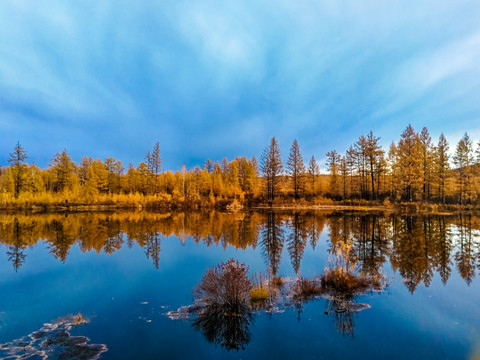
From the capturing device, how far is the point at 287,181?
60094mm

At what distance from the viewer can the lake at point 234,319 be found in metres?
5.69

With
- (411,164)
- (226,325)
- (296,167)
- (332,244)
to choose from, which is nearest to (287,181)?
(296,167)

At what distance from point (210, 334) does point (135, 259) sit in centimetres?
952

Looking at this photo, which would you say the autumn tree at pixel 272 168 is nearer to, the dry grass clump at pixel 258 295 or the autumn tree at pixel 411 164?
the autumn tree at pixel 411 164

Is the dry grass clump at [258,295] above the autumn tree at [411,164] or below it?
below

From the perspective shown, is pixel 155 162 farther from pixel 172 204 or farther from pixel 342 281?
pixel 342 281

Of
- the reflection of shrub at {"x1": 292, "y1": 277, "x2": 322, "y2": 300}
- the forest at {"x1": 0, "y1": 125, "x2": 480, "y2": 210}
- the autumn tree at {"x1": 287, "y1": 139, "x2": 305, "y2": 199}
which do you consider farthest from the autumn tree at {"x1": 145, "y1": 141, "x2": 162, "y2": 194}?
the reflection of shrub at {"x1": 292, "y1": 277, "x2": 322, "y2": 300}

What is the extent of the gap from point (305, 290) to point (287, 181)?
52252mm

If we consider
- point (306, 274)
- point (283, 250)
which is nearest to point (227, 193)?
point (283, 250)

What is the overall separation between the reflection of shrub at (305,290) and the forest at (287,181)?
40269mm

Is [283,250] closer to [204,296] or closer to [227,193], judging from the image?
[204,296]

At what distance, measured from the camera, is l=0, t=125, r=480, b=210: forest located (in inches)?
1703

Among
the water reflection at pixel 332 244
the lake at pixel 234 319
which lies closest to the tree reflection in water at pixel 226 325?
the lake at pixel 234 319

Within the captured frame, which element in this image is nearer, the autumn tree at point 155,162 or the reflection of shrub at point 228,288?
the reflection of shrub at point 228,288
